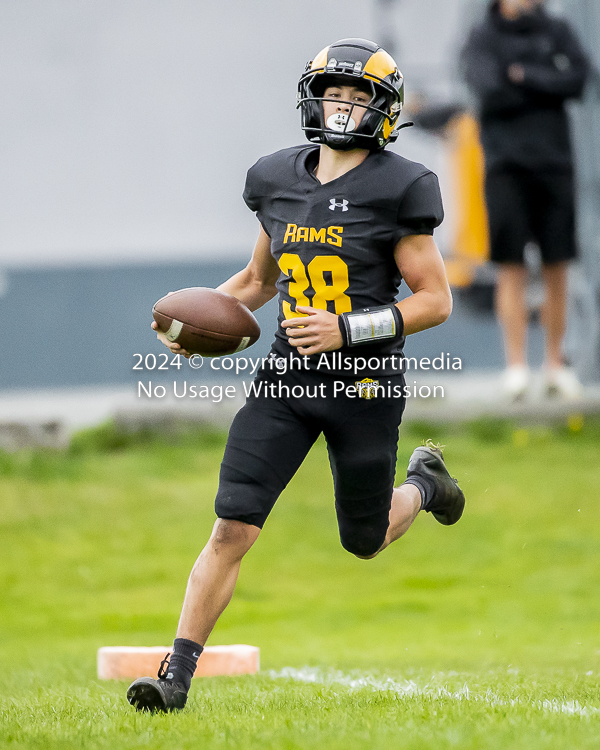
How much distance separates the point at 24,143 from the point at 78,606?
7.90m

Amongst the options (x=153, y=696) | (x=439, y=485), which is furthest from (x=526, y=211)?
(x=153, y=696)

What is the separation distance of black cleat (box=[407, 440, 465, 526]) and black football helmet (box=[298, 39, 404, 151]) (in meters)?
1.14

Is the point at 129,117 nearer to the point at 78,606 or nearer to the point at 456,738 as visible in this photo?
the point at 78,606

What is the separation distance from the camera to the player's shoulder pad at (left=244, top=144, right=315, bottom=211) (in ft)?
10.7

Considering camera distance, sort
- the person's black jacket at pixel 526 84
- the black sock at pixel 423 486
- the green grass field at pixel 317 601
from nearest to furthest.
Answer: the green grass field at pixel 317 601, the black sock at pixel 423 486, the person's black jacket at pixel 526 84

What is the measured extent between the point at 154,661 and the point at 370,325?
1591 mm

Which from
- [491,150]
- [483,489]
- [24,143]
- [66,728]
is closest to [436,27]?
[24,143]

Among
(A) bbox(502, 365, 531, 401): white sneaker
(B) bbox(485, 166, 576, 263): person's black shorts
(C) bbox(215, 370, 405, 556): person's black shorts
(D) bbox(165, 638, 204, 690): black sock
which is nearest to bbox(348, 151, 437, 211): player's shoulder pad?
(C) bbox(215, 370, 405, 556): person's black shorts

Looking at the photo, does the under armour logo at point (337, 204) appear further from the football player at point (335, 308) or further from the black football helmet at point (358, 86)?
the black football helmet at point (358, 86)

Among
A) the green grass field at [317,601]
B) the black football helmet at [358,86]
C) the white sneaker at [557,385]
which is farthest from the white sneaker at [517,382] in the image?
the black football helmet at [358,86]

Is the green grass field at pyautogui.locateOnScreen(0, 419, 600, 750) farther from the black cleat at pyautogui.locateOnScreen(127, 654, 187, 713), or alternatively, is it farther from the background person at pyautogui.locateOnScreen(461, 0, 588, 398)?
the background person at pyautogui.locateOnScreen(461, 0, 588, 398)

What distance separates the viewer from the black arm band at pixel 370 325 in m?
→ 3.04

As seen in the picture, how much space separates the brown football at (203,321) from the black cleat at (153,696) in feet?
3.09

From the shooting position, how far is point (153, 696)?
2.92m
